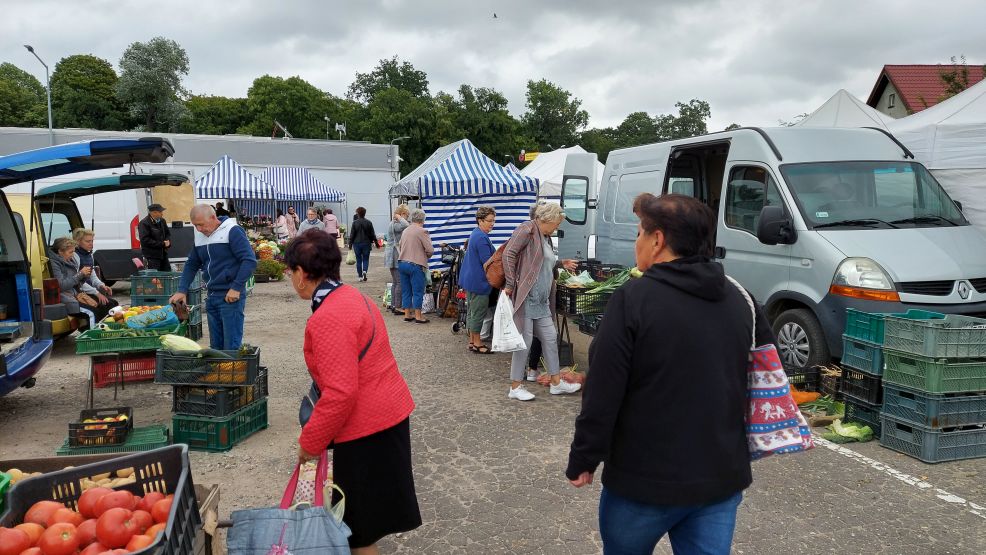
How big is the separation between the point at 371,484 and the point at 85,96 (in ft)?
209

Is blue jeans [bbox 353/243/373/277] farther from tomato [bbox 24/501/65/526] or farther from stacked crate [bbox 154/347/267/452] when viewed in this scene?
tomato [bbox 24/501/65/526]

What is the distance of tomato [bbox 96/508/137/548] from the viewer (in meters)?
2.26

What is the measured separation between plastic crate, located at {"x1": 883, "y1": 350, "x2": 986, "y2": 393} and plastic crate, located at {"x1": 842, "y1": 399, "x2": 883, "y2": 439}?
50cm

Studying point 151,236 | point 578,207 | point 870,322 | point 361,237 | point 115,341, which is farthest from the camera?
point 361,237

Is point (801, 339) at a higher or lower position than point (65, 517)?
lower

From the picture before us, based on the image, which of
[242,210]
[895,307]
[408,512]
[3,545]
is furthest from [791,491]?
[242,210]

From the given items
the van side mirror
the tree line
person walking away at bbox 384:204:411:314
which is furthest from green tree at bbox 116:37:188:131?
the van side mirror

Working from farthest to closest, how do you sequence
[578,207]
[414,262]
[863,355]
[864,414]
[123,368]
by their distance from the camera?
[578,207] → [414,262] → [123,368] → [864,414] → [863,355]

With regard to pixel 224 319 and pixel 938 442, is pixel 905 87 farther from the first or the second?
pixel 224 319

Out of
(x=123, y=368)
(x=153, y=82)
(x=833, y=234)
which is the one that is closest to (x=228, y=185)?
(x=123, y=368)

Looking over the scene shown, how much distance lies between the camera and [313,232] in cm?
304

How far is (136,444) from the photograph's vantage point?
512 cm

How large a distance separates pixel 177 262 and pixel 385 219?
21.5 meters

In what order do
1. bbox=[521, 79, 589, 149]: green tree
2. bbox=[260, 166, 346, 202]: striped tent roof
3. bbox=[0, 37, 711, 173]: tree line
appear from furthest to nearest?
bbox=[521, 79, 589, 149]: green tree, bbox=[0, 37, 711, 173]: tree line, bbox=[260, 166, 346, 202]: striped tent roof
